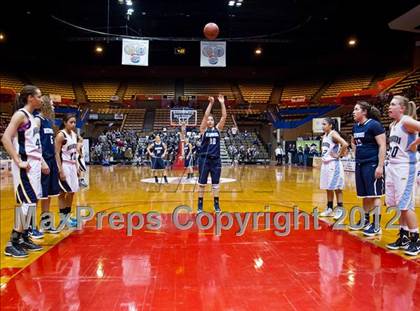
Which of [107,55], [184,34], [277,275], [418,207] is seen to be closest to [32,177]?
[277,275]

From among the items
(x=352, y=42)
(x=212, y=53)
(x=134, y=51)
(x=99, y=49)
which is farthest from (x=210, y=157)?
(x=99, y=49)

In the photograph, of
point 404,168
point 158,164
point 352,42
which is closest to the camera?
point 404,168

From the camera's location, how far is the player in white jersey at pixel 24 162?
341 centimetres

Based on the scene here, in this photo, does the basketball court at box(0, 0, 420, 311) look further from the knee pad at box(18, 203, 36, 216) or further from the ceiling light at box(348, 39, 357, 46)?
the ceiling light at box(348, 39, 357, 46)

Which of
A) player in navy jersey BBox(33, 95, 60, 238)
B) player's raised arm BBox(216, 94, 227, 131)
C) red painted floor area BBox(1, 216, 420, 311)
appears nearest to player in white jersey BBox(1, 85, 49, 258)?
red painted floor area BBox(1, 216, 420, 311)

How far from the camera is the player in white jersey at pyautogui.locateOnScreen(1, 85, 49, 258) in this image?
341 centimetres

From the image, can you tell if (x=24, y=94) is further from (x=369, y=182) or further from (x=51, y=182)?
(x=369, y=182)

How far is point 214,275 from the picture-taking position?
2.98 metres

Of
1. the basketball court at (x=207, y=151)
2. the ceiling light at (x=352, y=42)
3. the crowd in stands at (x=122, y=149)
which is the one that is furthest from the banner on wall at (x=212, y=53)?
the ceiling light at (x=352, y=42)

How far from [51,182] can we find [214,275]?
2351mm

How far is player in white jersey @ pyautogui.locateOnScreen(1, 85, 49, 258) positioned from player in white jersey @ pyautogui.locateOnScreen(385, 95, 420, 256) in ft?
11.2

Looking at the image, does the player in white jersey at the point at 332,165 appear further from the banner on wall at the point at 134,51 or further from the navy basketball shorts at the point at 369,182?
the banner on wall at the point at 134,51

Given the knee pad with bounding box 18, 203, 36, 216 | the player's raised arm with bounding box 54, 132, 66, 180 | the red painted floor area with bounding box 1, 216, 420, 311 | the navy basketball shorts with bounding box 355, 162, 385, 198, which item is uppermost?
the player's raised arm with bounding box 54, 132, 66, 180

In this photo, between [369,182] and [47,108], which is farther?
[369,182]
